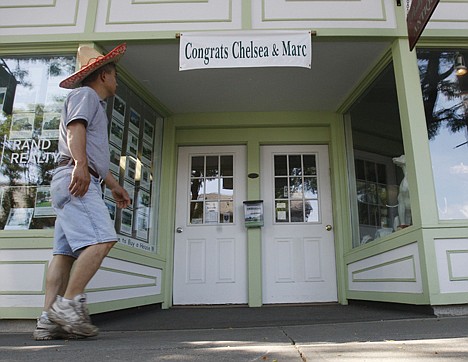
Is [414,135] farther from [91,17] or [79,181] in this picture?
[91,17]

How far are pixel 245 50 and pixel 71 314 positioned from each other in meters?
2.57

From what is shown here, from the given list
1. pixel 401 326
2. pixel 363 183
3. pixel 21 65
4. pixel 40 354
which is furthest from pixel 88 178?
pixel 363 183

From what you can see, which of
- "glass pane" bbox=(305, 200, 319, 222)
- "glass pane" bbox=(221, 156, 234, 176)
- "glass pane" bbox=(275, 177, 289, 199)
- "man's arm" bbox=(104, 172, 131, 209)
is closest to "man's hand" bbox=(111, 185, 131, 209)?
"man's arm" bbox=(104, 172, 131, 209)

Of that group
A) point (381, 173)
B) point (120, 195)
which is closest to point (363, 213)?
point (381, 173)

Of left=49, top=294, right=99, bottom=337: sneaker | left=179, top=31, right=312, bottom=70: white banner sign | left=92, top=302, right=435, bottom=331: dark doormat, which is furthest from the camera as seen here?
left=179, top=31, right=312, bottom=70: white banner sign

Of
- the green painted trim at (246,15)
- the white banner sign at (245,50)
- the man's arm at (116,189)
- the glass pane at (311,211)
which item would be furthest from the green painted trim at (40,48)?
the glass pane at (311,211)

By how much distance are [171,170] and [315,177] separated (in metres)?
1.79

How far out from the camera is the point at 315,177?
5047 mm

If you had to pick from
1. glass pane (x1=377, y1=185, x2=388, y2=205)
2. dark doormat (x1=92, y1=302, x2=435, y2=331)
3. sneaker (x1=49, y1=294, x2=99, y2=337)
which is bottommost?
dark doormat (x1=92, y1=302, x2=435, y2=331)

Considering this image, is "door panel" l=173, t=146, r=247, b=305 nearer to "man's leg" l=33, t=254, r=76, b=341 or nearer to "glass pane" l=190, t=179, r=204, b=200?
"glass pane" l=190, t=179, r=204, b=200

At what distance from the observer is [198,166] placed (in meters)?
5.14

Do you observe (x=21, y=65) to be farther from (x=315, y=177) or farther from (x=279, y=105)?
(x=315, y=177)

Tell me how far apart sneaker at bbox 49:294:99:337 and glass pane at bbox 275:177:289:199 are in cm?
330

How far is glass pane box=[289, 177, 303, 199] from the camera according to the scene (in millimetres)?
4984
